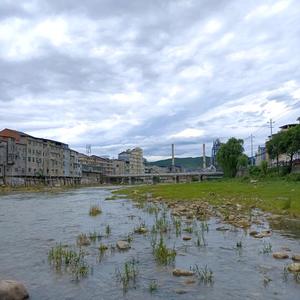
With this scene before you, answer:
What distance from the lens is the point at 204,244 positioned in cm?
1680

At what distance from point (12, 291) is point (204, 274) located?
17.0ft

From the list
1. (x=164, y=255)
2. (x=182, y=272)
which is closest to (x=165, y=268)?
(x=182, y=272)

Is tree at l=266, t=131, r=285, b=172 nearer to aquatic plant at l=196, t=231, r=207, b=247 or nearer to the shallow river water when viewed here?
the shallow river water

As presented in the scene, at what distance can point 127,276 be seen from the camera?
11.7 meters

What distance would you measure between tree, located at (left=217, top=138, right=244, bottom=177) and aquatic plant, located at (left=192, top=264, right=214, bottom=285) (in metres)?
120

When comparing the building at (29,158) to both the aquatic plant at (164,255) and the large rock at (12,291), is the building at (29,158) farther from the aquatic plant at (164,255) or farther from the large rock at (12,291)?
the large rock at (12,291)

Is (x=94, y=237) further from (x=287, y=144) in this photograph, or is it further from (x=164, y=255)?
(x=287, y=144)

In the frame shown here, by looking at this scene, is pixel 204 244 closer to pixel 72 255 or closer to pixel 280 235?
pixel 280 235

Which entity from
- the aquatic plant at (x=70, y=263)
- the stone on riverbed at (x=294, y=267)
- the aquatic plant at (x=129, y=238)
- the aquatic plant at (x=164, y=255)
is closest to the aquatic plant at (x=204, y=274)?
the aquatic plant at (x=164, y=255)

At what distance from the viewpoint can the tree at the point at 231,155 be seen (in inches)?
5169

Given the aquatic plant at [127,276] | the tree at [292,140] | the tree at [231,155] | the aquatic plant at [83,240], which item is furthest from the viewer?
the tree at [231,155]

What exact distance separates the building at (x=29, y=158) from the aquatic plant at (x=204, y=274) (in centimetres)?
13889

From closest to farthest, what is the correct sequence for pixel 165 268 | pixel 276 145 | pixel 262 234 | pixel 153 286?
1. pixel 153 286
2. pixel 165 268
3. pixel 262 234
4. pixel 276 145

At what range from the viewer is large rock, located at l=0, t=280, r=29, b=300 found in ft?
31.3
